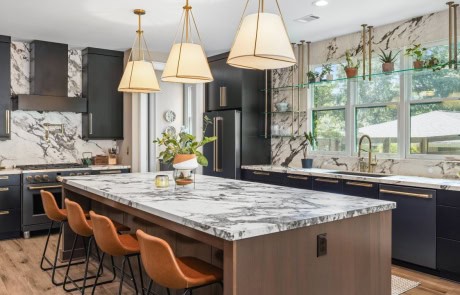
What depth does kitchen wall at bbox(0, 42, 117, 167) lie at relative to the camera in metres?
5.81

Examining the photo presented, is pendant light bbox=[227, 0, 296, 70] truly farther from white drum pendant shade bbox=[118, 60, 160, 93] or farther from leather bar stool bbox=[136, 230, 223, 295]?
white drum pendant shade bbox=[118, 60, 160, 93]

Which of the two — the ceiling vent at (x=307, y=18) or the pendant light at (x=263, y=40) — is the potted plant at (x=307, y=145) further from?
the pendant light at (x=263, y=40)

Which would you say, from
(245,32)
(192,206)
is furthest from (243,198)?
(245,32)

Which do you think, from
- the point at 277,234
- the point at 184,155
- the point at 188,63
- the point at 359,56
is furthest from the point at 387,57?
the point at 277,234

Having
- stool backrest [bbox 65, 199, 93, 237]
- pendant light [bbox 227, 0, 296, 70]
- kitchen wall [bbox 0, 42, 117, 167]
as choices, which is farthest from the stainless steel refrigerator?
pendant light [bbox 227, 0, 296, 70]

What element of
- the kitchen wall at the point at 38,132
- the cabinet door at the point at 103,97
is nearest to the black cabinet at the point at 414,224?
the cabinet door at the point at 103,97

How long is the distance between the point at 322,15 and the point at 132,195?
2956 millimetres

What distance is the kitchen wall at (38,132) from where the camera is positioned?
581 cm

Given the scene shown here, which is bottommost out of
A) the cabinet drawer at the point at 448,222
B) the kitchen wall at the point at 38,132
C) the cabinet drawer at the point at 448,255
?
the cabinet drawer at the point at 448,255

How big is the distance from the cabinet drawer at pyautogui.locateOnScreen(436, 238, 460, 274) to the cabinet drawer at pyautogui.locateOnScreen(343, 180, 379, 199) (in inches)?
29.6

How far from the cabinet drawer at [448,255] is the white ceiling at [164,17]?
2353mm

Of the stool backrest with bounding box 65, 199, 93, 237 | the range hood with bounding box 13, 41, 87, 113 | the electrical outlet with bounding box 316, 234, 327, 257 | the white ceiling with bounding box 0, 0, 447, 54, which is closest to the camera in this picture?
the electrical outlet with bounding box 316, 234, 327, 257

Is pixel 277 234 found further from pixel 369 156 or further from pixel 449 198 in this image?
pixel 369 156

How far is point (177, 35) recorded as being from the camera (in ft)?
17.6
